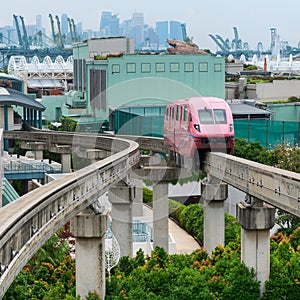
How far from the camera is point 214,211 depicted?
109 ft

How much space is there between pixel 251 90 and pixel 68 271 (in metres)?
58.8

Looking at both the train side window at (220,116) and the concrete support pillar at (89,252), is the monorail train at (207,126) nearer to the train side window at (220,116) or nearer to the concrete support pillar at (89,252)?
the train side window at (220,116)

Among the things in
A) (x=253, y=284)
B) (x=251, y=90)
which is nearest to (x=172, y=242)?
(x=253, y=284)

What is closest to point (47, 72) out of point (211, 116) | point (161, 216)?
point (161, 216)

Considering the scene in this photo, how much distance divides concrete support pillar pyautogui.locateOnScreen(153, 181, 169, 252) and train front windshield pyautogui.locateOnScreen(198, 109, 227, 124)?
8.57m

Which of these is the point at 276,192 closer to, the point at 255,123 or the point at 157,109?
the point at 255,123

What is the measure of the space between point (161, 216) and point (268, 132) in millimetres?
22774

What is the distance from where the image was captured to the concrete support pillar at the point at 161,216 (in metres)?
37.0

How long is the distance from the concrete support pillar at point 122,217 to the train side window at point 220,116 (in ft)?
17.2

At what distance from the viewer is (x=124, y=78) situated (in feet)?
235

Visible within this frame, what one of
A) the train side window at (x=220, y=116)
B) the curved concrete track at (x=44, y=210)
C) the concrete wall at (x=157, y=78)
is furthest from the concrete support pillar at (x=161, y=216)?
the concrete wall at (x=157, y=78)

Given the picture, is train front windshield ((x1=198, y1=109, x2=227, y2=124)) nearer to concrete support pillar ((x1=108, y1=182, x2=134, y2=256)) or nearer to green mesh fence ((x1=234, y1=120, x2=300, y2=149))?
concrete support pillar ((x1=108, y1=182, x2=134, y2=256))

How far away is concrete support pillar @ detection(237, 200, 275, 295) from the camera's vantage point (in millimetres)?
24422

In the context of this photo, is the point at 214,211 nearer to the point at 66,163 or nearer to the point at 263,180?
the point at 263,180
